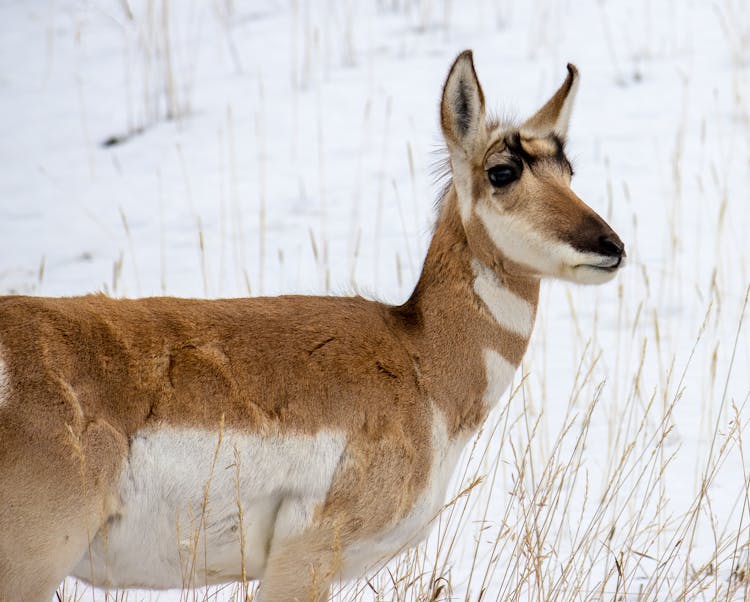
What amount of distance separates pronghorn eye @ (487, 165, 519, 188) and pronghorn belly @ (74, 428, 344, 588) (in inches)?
43.3

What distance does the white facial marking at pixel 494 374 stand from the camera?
4113 millimetres

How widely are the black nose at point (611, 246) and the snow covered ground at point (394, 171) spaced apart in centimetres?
178

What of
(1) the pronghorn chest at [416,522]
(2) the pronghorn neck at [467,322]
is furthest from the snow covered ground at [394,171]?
(2) the pronghorn neck at [467,322]

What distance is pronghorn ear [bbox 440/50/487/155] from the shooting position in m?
4.10

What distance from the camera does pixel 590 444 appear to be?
19.9 ft

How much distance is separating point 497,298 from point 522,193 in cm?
40

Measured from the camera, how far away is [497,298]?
4.15m

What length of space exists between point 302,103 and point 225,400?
6.48 metres

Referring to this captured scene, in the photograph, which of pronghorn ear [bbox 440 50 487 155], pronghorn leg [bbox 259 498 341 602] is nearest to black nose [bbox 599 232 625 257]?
pronghorn ear [bbox 440 50 487 155]

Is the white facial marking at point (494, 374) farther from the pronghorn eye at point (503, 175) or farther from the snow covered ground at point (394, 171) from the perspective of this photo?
the snow covered ground at point (394, 171)

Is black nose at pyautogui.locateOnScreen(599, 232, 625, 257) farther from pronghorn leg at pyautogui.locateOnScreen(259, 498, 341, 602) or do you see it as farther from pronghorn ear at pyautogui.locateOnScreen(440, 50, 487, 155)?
pronghorn leg at pyautogui.locateOnScreen(259, 498, 341, 602)

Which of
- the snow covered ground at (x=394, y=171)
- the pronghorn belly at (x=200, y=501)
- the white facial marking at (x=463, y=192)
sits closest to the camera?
the pronghorn belly at (x=200, y=501)

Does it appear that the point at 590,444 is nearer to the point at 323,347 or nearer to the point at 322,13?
the point at 323,347

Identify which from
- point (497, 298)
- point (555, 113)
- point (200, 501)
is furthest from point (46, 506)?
point (555, 113)
